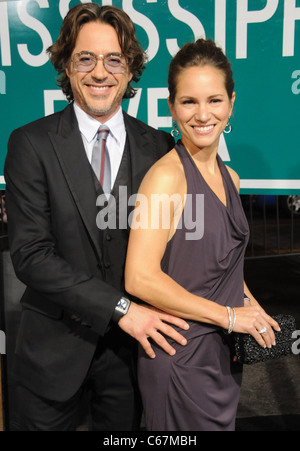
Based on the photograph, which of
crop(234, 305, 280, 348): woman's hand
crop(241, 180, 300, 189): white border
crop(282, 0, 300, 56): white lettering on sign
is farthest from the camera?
crop(241, 180, 300, 189): white border

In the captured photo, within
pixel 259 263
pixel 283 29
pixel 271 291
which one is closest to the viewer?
pixel 283 29

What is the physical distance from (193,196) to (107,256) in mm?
419

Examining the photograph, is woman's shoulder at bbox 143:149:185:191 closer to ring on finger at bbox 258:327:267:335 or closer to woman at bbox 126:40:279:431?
woman at bbox 126:40:279:431

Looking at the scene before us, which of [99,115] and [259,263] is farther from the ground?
[99,115]

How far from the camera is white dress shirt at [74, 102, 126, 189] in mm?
1868

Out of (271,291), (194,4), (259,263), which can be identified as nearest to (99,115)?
(194,4)

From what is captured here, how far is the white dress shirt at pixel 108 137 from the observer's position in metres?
1.87

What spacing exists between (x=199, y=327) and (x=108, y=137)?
824 millimetres

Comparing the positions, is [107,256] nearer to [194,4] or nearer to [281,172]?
[281,172]

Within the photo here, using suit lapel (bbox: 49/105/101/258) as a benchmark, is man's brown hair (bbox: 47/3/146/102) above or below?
above

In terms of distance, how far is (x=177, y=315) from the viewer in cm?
169
